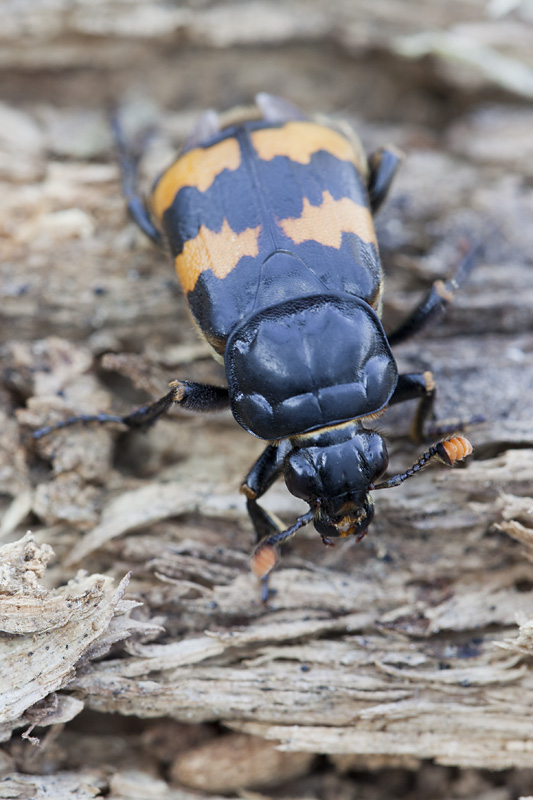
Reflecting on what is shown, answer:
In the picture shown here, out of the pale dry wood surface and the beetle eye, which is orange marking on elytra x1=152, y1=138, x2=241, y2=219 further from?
the beetle eye

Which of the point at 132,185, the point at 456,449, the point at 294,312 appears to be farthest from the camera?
the point at 132,185

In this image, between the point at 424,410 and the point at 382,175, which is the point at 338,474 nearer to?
the point at 424,410

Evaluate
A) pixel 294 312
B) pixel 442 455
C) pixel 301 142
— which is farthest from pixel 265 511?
pixel 301 142

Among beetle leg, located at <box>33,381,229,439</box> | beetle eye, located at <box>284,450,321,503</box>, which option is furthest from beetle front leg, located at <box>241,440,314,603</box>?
beetle leg, located at <box>33,381,229,439</box>

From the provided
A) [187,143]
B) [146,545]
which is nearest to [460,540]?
[146,545]

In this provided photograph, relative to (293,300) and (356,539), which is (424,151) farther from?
(356,539)

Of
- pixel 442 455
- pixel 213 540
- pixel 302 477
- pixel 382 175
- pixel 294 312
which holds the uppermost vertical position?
pixel 382 175
